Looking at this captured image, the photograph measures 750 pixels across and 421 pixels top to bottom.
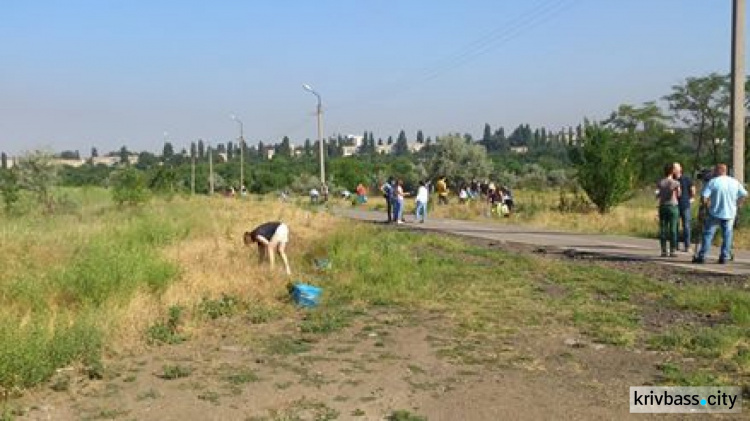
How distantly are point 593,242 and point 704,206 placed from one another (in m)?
4.78

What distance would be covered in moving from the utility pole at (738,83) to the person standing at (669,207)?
10.4ft

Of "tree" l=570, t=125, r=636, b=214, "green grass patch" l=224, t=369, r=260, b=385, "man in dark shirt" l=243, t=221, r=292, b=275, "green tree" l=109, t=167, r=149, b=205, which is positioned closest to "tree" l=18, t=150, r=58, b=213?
"green tree" l=109, t=167, r=149, b=205

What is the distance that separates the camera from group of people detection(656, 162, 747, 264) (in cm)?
1241

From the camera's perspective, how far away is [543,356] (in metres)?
7.12

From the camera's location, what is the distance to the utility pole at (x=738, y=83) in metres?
16.0

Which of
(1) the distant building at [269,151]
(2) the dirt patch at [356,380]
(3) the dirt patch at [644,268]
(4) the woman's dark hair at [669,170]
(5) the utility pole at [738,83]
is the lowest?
(2) the dirt patch at [356,380]

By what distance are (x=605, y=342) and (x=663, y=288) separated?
3.09 metres

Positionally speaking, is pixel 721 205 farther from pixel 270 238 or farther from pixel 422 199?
pixel 422 199

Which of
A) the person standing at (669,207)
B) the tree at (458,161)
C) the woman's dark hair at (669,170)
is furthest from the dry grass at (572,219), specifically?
the tree at (458,161)

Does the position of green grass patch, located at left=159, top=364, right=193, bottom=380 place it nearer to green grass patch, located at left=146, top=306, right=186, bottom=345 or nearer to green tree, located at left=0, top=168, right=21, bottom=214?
green grass patch, located at left=146, top=306, right=186, bottom=345

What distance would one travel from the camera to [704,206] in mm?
13148

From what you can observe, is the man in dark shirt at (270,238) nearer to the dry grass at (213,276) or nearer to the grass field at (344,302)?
the dry grass at (213,276)

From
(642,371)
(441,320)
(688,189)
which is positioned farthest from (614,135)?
(642,371)

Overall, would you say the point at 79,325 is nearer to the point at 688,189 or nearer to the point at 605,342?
the point at 605,342
